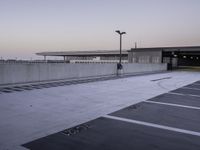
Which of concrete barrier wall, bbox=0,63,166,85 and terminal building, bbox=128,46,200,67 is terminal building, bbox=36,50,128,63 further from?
concrete barrier wall, bbox=0,63,166,85

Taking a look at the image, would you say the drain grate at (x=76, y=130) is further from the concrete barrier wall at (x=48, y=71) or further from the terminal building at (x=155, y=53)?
the terminal building at (x=155, y=53)

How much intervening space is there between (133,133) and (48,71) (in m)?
12.3

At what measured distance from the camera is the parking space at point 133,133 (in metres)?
4.17

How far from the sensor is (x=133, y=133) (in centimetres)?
491

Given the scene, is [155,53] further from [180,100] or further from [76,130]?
[76,130]

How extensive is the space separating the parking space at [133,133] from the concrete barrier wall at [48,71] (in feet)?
30.2

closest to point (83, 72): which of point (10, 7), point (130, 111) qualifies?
point (10, 7)

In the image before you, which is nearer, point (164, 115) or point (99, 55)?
point (164, 115)

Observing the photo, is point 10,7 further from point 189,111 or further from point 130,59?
point 130,59

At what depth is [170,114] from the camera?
6875mm

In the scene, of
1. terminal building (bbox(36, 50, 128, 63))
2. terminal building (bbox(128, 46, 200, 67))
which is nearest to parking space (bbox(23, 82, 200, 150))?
terminal building (bbox(128, 46, 200, 67))

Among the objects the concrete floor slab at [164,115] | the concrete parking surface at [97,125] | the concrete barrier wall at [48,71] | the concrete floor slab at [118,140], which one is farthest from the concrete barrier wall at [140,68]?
the concrete floor slab at [118,140]

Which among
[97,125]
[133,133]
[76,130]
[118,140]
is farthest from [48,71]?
[118,140]

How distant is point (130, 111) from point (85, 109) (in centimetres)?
167
